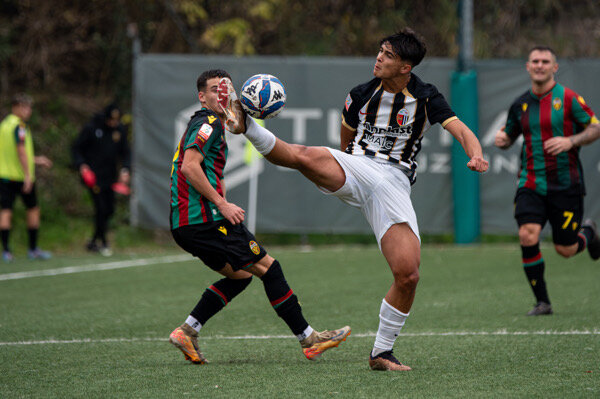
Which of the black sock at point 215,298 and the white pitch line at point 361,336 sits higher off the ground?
the black sock at point 215,298

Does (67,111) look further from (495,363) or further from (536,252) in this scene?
(495,363)

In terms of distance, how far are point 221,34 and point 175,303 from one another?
31.6 ft

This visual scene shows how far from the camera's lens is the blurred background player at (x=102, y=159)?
41.0 feet

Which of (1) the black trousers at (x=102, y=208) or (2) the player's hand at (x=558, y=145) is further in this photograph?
(1) the black trousers at (x=102, y=208)

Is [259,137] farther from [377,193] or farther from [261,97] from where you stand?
[377,193]

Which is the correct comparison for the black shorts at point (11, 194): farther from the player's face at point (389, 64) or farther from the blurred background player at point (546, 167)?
the player's face at point (389, 64)

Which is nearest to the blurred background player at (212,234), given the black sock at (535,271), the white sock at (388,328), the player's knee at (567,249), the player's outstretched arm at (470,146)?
the white sock at (388,328)

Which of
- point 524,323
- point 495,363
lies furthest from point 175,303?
point 495,363

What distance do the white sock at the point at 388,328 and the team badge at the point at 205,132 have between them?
1498 millimetres

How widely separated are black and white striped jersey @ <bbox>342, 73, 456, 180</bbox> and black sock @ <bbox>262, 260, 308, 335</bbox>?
3.05ft

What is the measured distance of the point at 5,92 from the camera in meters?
16.7

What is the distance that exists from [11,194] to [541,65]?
776 cm

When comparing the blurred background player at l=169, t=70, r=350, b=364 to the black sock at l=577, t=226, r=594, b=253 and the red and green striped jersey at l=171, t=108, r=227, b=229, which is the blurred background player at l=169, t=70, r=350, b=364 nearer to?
the red and green striped jersey at l=171, t=108, r=227, b=229

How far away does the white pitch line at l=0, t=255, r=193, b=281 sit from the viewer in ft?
33.6
